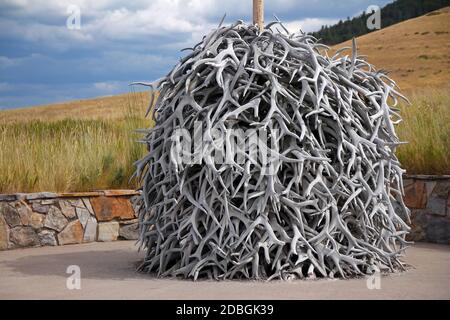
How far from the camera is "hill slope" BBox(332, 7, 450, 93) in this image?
1681 inches

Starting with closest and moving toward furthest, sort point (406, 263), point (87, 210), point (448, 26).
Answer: point (406, 263) → point (87, 210) → point (448, 26)

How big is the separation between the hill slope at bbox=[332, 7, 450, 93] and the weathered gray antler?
109 ft

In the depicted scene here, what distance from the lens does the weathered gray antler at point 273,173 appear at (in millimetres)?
5895

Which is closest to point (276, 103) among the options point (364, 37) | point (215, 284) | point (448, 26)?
point (215, 284)

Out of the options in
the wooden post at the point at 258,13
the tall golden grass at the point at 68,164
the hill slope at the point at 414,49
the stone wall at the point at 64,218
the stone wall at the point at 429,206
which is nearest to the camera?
the wooden post at the point at 258,13

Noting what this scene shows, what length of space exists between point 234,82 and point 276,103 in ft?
1.22

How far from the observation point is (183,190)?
607 centimetres

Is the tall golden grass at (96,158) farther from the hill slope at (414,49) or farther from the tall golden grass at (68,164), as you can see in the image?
the hill slope at (414,49)

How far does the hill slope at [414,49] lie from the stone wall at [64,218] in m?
31.1

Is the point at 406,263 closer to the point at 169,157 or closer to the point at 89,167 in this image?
the point at 169,157

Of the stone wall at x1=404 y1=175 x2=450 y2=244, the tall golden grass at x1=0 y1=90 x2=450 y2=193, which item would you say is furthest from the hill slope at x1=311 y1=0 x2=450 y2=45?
the stone wall at x1=404 y1=175 x2=450 y2=244

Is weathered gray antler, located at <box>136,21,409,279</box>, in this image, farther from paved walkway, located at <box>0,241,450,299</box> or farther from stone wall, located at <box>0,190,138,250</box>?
stone wall, located at <box>0,190,138,250</box>

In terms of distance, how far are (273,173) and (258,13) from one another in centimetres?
190

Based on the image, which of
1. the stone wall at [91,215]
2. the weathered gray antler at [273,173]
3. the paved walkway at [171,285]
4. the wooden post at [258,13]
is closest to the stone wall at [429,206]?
the stone wall at [91,215]
